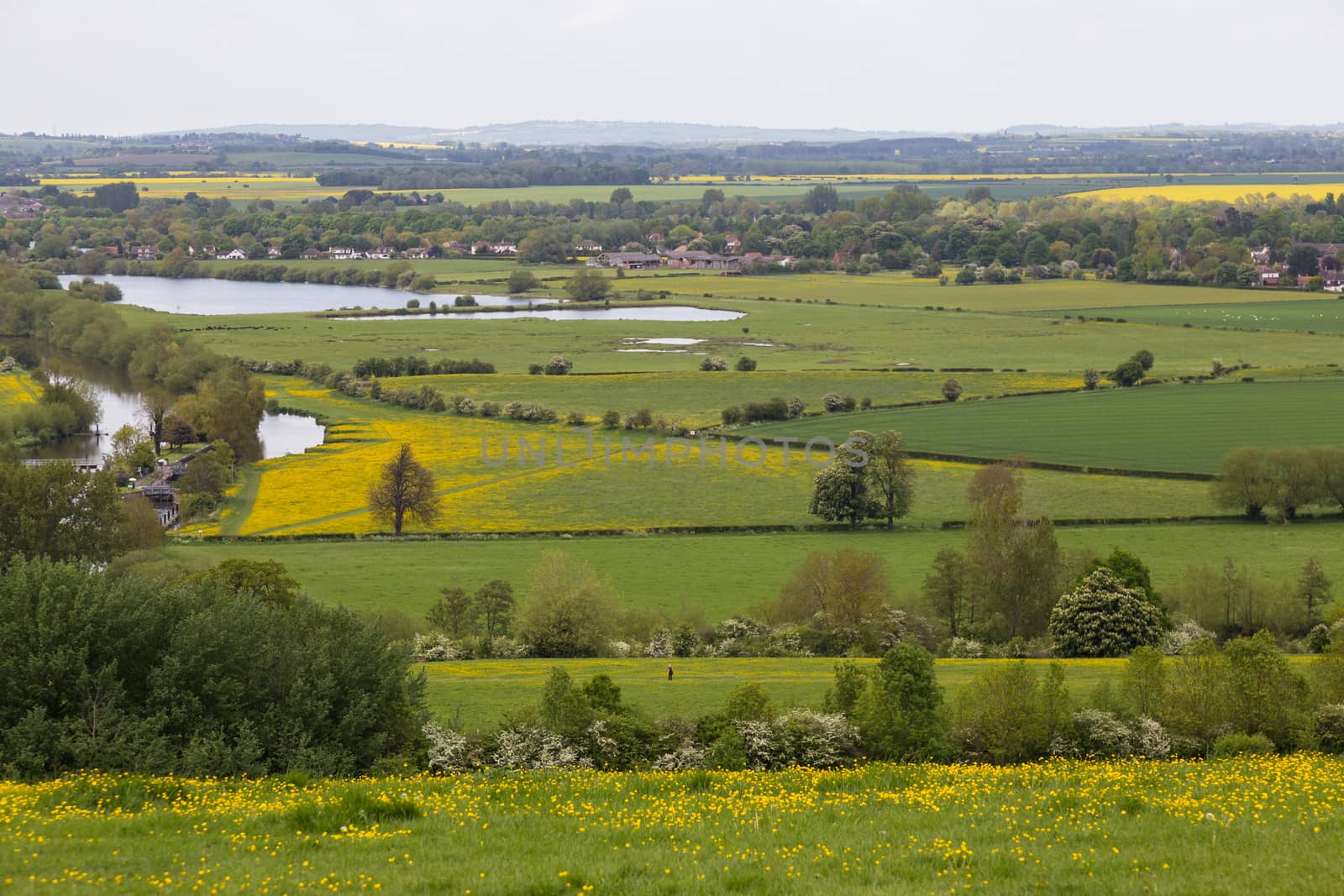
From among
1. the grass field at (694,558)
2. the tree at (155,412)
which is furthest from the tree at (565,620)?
the tree at (155,412)

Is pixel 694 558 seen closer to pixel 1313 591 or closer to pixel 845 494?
pixel 845 494

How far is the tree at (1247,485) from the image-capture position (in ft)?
161

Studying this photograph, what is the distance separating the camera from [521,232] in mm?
179750

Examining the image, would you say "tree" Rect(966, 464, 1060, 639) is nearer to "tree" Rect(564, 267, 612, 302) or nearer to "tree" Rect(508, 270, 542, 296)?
"tree" Rect(564, 267, 612, 302)

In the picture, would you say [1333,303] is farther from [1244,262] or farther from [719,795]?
[719,795]

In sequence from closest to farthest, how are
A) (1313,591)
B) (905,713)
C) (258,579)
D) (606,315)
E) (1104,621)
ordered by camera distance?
1. (905,713)
2. (258,579)
3. (1104,621)
4. (1313,591)
5. (606,315)

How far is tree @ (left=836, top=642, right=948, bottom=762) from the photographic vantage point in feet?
67.2

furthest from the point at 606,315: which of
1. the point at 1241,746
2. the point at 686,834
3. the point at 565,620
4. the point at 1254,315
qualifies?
the point at 686,834

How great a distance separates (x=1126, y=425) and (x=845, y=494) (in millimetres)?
21882

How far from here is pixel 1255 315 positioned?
106 meters

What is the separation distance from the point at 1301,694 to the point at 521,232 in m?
163

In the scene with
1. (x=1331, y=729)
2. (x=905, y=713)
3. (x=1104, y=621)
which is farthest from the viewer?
(x=1104, y=621)

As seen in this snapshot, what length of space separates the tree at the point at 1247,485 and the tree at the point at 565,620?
25903 mm

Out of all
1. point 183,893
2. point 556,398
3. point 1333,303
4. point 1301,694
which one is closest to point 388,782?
point 183,893
